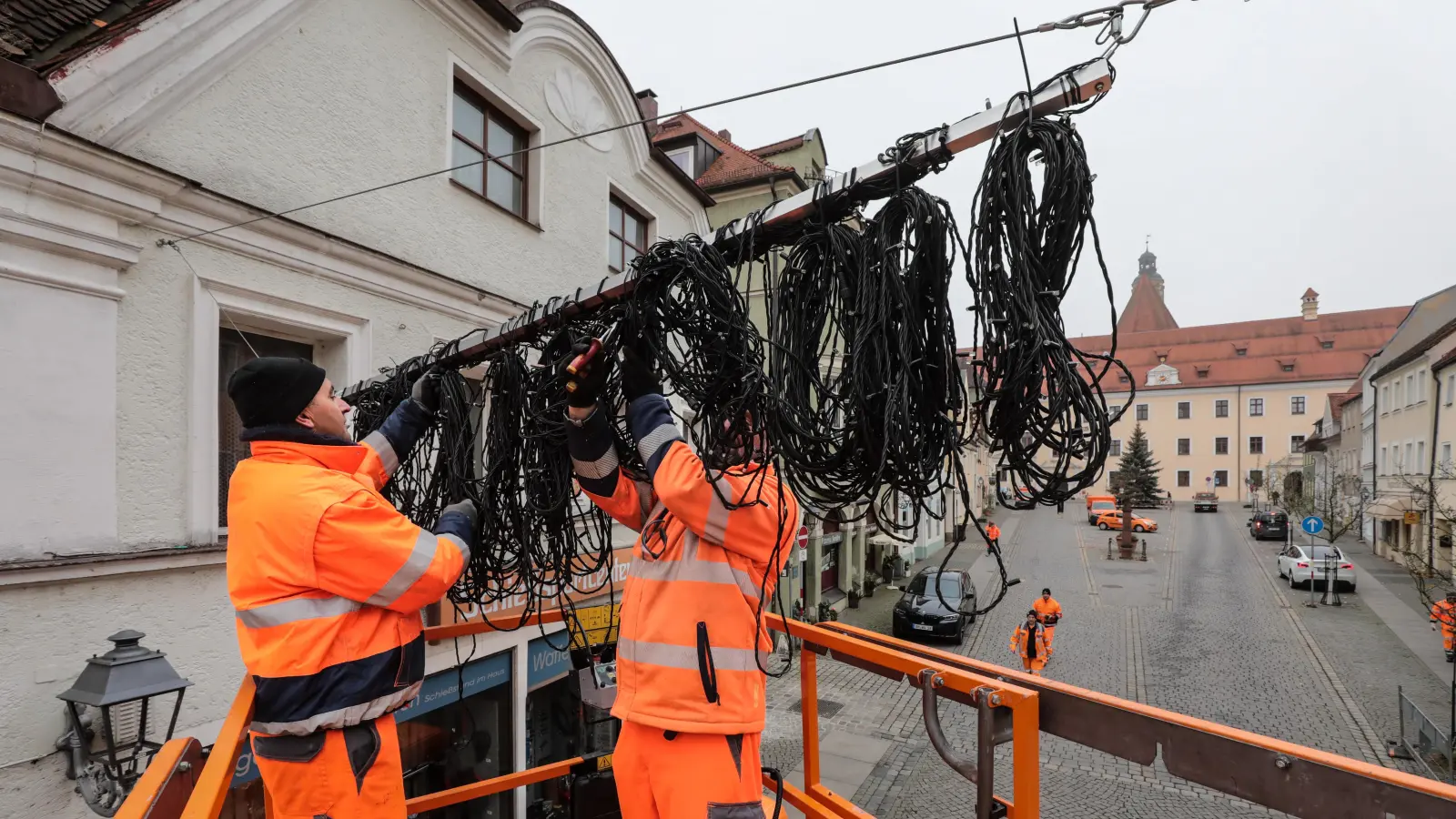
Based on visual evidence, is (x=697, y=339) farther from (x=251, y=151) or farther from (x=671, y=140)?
(x=671, y=140)

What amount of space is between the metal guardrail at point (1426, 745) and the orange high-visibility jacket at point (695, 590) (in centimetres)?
1167

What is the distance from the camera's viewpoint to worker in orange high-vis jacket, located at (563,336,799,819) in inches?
90.4

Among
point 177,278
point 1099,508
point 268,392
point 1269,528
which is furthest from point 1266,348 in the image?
point 268,392

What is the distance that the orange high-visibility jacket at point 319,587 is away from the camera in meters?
2.28

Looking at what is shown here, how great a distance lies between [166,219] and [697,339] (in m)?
3.72

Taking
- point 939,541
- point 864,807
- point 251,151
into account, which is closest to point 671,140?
point 251,151

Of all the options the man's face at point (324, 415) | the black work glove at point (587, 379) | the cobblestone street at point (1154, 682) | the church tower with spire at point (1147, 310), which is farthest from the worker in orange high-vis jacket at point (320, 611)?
the church tower with spire at point (1147, 310)

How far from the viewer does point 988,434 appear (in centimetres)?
186

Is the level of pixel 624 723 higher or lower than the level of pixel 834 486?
lower

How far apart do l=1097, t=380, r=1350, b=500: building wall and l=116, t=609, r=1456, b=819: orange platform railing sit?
56053 mm

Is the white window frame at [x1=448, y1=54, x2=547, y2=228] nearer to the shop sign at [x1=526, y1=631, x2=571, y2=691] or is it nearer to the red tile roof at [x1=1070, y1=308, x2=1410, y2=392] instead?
the shop sign at [x1=526, y1=631, x2=571, y2=691]

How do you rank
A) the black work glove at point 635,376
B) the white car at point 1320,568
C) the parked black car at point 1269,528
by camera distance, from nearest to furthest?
1. the black work glove at point 635,376
2. the white car at point 1320,568
3. the parked black car at point 1269,528

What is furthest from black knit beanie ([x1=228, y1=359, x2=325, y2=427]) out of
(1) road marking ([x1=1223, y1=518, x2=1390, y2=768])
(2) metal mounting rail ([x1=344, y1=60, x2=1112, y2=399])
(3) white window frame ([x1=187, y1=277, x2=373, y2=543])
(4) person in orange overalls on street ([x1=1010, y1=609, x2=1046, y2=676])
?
(4) person in orange overalls on street ([x1=1010, y1=609, x2=1046, y2=676])

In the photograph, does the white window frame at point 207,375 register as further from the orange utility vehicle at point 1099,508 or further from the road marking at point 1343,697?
the orange utility vehicle at point 1099,508
